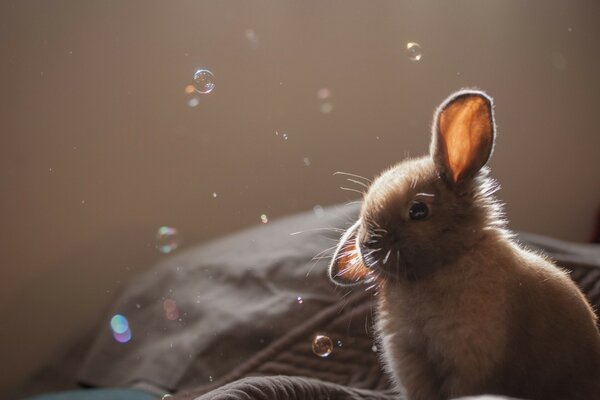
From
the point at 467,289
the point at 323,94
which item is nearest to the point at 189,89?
the point at 323,94

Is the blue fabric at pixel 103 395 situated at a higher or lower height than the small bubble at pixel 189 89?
lower

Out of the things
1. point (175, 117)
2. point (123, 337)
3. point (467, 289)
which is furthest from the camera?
point (175, 117)

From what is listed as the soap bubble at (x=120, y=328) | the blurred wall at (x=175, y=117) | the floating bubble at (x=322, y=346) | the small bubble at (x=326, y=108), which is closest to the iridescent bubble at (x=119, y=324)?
the soap bubble at (x=120, y=328)

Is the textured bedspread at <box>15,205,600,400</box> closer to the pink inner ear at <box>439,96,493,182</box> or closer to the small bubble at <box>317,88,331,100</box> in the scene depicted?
the small bubble at <box>317,88,331,100</box>

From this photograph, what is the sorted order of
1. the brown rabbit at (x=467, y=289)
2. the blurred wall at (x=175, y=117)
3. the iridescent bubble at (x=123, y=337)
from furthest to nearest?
1. the blurred wall at (x=175, y=117)
2. the iridescent bubble at (x=123, y=337)
3. the brown rabbit at (x=467, y=289)

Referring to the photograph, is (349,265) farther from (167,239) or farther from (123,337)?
(167,239)

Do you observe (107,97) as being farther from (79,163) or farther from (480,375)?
(480,375)

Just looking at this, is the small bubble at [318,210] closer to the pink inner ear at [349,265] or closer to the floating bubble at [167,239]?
the floating bubble at [167,239]

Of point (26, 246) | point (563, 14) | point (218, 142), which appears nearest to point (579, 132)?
point (563, 14)
